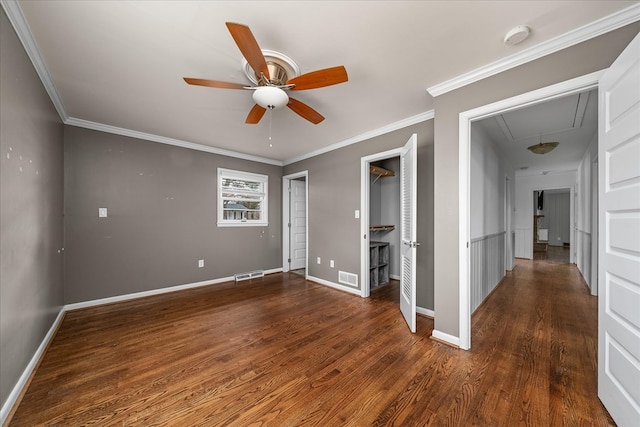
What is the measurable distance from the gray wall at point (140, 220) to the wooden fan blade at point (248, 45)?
9.73ft

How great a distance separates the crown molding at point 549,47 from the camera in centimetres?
148

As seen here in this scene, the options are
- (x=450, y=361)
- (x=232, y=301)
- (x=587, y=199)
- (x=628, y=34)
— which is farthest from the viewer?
(x=587, y=199)

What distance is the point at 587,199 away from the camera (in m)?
Result: 4.22

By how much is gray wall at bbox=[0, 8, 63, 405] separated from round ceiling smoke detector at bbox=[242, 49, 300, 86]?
4.56 feet

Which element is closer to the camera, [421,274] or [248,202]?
[421,274]

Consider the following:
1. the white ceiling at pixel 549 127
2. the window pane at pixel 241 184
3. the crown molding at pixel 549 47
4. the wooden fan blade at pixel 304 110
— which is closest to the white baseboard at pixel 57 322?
the window pane at pixel 241 184

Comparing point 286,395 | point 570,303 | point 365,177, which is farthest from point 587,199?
point 286,395

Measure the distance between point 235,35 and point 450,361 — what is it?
274cm

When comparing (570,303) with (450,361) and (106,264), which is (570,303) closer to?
(450,361)

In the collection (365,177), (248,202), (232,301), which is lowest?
(232,301)

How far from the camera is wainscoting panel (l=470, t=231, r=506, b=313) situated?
2943 mm

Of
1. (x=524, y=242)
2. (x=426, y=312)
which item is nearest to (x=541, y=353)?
(x=426, y=312)

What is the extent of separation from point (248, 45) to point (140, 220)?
331 centimetres

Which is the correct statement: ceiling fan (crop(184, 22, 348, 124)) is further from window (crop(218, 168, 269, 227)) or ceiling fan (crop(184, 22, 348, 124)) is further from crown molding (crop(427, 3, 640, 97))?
window (crop(218, 168, 269, 227))
